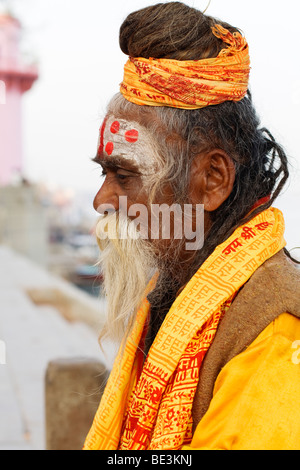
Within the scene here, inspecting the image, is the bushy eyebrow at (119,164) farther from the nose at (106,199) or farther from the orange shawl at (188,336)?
the orange shawl at (188,336)

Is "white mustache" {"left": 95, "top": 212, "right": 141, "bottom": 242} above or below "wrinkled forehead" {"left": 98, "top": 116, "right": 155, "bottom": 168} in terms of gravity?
below

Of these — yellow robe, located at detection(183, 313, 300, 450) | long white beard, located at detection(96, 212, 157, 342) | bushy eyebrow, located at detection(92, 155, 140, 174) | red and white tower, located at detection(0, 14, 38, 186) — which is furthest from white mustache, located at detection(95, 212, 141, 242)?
red and white tower, located at detection(0, 14, 38, 186)

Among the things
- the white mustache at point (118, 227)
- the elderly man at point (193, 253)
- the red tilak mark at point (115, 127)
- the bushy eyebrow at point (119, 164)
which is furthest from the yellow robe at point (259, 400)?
the red tilak mark at point (115, 127)

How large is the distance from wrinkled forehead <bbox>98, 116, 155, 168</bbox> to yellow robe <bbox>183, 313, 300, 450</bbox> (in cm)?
61

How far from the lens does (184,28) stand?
1.66 m

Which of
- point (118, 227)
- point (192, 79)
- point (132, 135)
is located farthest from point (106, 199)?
point (192, 79)

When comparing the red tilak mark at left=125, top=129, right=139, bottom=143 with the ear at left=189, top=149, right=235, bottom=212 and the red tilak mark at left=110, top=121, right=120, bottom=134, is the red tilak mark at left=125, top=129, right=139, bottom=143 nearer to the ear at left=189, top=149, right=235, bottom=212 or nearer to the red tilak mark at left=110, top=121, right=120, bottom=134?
the red tilak mark at left=110, top=121, right=120, bottom=134

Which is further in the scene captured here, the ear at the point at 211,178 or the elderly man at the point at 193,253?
the ear at the point at 211,178

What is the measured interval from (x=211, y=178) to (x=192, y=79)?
0.29m

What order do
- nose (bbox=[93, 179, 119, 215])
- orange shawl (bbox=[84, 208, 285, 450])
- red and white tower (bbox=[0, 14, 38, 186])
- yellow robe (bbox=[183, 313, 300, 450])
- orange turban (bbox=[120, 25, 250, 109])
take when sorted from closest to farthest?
yellow robe (bbox=[183, 313, 300, 450]) < orange shawl (bbox=[84, 208, 285, 450]) < orange turban (bbox=[120, 25, 250, 109]) < nose (bbox=[93, 179, 119, 215]) < red and white tower (bbox=[0, 14, 38, 186])

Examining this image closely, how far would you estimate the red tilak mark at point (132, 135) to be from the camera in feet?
5.68

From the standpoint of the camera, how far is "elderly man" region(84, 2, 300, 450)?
1414mm

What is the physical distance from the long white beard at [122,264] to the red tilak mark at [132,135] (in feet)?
0.73
